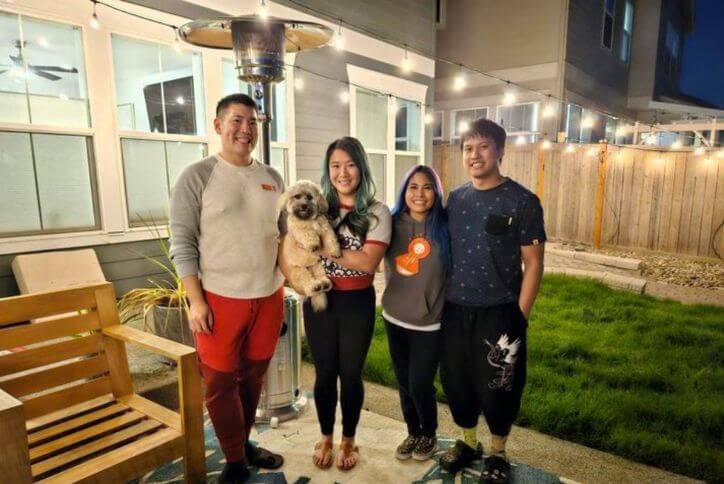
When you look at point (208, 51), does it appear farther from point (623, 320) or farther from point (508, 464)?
point (623, 320)

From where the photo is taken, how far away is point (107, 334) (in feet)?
7.63

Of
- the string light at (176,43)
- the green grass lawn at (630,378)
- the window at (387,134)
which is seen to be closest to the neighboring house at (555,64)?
the window at (387,134)

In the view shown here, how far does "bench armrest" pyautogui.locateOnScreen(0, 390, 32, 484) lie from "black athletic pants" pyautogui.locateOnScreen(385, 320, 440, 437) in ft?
5.21

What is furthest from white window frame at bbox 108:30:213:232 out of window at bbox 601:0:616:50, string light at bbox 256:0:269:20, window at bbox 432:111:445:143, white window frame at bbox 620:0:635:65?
white window frame at bbox 620:0:635:65

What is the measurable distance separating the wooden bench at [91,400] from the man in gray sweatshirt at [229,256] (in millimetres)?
149

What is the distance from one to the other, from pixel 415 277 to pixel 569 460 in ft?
4.83

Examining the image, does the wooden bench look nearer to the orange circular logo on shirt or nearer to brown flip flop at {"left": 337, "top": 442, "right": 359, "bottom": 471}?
brown flip flop at {"left": 337, "top": 442, "right": 359, "bottom": 471}

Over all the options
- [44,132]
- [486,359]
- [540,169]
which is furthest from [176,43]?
[540,169]

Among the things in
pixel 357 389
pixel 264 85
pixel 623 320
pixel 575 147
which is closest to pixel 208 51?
pixel 264 85

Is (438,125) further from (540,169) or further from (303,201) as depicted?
(303,201)

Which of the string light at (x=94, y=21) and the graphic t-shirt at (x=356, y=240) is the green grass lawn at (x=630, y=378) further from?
the string light at (x=94, y=21)

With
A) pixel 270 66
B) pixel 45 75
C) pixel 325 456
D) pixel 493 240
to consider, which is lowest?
pixel 325 456

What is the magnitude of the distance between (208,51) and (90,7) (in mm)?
1189

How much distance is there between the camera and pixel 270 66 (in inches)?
108
